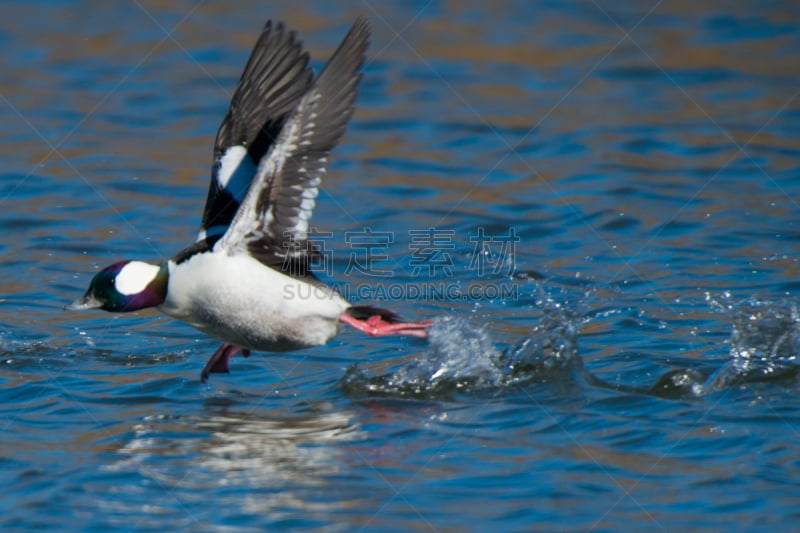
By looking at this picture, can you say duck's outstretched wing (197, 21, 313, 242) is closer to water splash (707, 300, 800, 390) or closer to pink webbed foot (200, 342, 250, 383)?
pink webbed foot (200, 342, 250, 383)

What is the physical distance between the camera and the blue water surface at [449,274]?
5.48 m

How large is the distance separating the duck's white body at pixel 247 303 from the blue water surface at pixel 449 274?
0.36 meters

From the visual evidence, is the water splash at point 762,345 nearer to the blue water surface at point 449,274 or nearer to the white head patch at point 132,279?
the blue water surface at point 449,274

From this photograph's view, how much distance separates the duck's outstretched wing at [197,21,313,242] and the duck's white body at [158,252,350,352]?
41cm

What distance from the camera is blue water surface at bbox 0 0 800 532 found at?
5.48m

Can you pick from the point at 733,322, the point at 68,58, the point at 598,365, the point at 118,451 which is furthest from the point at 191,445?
the point at 68,58

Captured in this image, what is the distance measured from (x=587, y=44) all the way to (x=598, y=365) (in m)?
8.48

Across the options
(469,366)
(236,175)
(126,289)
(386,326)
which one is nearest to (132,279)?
(126,289)

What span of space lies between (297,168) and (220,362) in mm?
1241

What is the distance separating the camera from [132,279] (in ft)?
20.6
